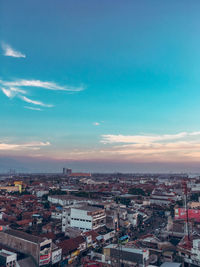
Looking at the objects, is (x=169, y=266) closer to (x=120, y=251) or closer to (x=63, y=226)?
(x=120, y=251)

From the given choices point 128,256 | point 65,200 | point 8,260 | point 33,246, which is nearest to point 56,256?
point 33,246

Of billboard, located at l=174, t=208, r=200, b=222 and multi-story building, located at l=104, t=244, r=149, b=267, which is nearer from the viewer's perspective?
multi-story building, located at l=104, t=244, r=149, b=267

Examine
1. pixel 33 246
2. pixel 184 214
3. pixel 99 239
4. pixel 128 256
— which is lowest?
pixel 99 239

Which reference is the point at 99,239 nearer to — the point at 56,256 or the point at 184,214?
the point at 56,256

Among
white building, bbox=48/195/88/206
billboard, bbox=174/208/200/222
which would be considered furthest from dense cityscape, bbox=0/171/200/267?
white building, bbox=48/195/88/206

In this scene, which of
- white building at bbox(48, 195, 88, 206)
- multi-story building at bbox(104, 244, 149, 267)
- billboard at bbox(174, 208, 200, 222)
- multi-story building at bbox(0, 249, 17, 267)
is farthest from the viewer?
white building at bbox(48, 195, 88, 206)

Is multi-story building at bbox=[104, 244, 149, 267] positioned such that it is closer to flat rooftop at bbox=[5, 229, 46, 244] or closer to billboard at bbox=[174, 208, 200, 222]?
flat rooftop at bbox=[5, 229, 46, 244]

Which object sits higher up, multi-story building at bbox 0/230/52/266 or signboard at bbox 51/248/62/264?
multi-story building at bbox 0/230/52/266

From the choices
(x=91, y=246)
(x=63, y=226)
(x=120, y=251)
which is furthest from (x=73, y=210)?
(x=120, y=251)

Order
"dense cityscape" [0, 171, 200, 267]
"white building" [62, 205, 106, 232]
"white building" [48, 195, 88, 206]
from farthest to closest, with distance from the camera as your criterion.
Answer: "white building" [48, 195, 88, 206]
"white building" [62, 205, 106, 232]
"dense cityscape" [0, 171, 200, 267]
